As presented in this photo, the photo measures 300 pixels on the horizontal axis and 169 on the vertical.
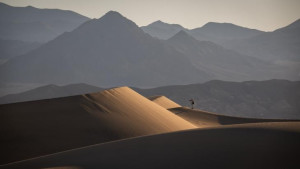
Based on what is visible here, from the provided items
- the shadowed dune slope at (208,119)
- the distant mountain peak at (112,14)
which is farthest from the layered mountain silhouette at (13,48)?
the shadowed dune slope at (208,119)

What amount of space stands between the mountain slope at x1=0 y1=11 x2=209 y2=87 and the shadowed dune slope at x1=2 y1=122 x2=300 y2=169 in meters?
95.9

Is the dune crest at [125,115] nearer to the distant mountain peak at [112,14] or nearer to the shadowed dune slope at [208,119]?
the shadowed dune slope at [208,119]

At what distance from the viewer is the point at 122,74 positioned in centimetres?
11250

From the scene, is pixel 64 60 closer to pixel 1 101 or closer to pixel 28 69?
pixel 28 69

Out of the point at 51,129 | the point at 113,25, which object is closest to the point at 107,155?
the point at 51,129

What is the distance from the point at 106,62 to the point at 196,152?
11440 centimetres

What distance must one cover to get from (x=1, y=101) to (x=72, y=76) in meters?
46.4

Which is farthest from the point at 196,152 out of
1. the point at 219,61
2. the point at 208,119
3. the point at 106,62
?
the point at 219,61

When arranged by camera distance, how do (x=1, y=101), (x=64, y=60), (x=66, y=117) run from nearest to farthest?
(x=66, y=117)
(x=1, y=101)
(x=64, y=60)

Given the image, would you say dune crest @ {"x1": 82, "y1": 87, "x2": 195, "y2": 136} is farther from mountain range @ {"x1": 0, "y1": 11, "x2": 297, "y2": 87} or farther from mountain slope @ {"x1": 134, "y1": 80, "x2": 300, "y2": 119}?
mountain range @ {"x1": 0, "y1": 11, "x2": 297, "y2": 87}

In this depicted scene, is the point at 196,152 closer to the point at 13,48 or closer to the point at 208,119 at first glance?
the point at 208,119

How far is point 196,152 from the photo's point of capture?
617cm

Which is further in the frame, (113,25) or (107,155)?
(113,25)

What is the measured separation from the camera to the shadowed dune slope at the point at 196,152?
558cm
